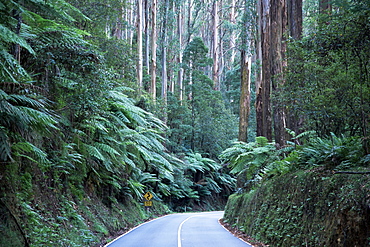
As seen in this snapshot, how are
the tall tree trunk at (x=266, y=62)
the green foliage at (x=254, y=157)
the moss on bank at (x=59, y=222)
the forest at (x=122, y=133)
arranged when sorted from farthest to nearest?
the tall tree trunk at (x=266, y=62) < the green foliage at (x=254, y=157) < the moss on bank at (x=59, y=222) < the forest at (x=122, y=133)

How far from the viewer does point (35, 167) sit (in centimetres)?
1008

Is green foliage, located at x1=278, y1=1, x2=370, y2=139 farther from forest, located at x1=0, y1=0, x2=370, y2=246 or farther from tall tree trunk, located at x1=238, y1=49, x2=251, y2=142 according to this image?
tall tree trunk, located at x1=238, y1=49, x2=251, y2=142

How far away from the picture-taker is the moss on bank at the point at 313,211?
19.7 feet

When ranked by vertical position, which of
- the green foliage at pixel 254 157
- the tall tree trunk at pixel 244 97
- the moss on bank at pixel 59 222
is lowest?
the moss on bank at pixel 59 222

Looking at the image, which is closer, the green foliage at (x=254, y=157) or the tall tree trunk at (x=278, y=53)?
the green foliage at (x=254, y=157)

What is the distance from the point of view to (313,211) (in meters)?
7.67

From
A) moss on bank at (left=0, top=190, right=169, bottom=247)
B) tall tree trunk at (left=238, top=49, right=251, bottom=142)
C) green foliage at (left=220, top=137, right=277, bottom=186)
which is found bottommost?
moss on bank at (left=0, top=190, right=169, bottom=247)

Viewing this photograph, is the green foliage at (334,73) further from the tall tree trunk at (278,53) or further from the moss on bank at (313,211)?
the tall tree trunk at (278,53)

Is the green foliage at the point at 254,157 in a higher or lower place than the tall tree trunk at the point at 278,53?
lower

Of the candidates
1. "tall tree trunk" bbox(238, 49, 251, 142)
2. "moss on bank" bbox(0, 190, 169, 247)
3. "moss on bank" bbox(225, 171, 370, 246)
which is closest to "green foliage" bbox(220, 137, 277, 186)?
"moss on bank" bbox(225, 171, 370, 246)

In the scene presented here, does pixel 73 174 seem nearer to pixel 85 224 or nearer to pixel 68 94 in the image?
pixel 85 224

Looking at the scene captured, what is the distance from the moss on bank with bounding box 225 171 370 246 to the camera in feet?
19.7

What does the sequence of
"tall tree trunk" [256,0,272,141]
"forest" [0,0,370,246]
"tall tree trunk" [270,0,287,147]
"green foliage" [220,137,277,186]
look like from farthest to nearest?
"tall tree trunk" [256,0,272,141], "tall tree trunk" [270,0,287,147], "green foliage" [220,137,277,186], "forest" [0,0,370,246]

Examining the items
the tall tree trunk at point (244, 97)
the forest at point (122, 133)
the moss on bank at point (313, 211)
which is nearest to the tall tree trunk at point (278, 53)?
the forest at point (122, 133)
